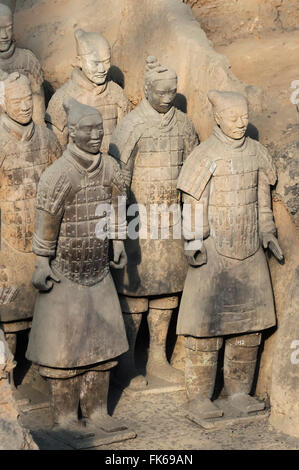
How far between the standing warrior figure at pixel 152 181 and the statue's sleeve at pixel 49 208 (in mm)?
887

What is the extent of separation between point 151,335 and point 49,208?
1676mm

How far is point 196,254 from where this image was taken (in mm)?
8328

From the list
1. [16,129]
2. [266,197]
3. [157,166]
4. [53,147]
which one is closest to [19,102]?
[16,129]

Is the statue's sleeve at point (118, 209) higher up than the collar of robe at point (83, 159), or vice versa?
Answer: the collar of robe at point (83, 159)

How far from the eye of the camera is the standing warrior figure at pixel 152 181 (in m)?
8.55

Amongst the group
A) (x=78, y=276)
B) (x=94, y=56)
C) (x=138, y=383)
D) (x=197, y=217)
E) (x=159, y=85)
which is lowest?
(x=138, y=383)

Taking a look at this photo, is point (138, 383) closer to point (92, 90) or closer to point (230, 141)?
point (230, 141)

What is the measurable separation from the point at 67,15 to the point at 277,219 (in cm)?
254

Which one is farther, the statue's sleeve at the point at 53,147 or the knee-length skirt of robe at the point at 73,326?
the statue's sleeve at the point at 53,147

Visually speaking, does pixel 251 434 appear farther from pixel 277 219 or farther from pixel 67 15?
pixel 67 15

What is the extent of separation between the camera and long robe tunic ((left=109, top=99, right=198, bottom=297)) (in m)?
8.59

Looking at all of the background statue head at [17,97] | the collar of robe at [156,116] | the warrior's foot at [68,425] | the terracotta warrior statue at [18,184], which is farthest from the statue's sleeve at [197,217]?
the warrior's foot at [68,425]

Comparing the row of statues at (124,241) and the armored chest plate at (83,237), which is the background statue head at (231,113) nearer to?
the row of statues at (124,241)

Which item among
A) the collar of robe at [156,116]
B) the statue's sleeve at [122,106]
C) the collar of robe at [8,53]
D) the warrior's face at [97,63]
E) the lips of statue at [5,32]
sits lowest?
the collar of robe at [156,116]
